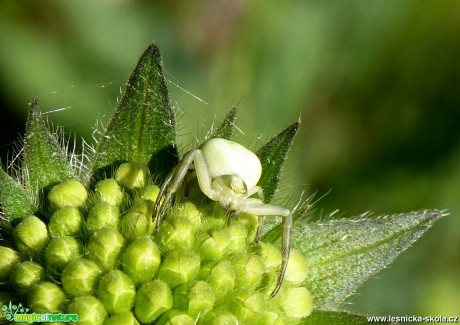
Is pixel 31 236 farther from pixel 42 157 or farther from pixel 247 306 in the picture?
pixel 247 306

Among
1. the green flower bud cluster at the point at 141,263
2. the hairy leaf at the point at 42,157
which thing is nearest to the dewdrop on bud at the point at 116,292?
the green flower bud cluster at the point at 141,263

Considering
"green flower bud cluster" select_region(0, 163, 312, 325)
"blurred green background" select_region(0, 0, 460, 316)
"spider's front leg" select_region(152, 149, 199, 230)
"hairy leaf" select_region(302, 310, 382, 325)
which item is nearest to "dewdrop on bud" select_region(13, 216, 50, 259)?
"green flower bud cluster" select_region(0, 163, 312, 325)

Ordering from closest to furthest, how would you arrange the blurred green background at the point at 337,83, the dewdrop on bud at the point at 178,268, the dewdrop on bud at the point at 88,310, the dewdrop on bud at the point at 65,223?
the dewdrop on bud at the point at 88,310
the dewdrop on bud at the point at 178,268
the dewdrop on bud at the point at 65,223
the blurred green background at the point at 337,83

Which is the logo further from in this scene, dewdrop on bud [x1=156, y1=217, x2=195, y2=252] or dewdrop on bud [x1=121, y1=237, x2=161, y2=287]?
dewdrop on bud [x1=156, y1=217, x2=195, y2=252]

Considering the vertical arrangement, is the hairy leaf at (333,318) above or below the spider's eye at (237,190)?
below

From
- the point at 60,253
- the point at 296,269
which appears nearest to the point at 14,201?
the point at 60,253

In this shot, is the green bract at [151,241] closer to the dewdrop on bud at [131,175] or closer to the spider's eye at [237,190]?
the dewdrop on bud at [131,175]
